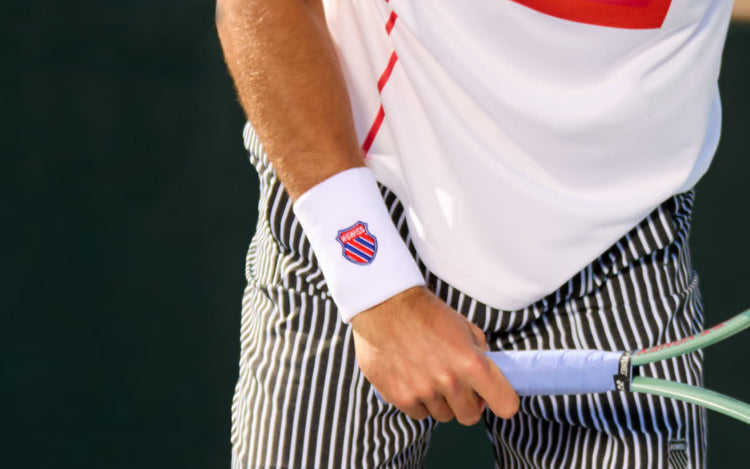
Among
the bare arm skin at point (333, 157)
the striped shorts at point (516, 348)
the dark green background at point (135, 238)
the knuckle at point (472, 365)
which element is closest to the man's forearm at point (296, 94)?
the bare arm skin at point (333, 157)

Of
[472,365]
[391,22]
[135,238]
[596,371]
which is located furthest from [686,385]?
[135,238]

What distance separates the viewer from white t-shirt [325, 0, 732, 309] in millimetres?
1005

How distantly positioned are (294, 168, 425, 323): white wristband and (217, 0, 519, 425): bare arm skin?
0.04 feet

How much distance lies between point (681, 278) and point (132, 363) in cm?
138

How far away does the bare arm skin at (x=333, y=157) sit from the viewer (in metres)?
0.96

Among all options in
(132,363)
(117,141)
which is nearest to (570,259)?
(132,363)

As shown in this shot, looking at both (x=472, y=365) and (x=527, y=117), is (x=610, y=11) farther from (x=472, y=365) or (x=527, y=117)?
(x=472, y=365)

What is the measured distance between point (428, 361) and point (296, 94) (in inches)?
10.7

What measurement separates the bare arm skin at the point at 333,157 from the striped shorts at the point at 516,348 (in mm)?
109

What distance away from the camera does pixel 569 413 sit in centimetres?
111

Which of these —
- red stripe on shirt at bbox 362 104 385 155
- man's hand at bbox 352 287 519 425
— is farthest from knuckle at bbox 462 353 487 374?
red stripe on shirt at bbox 362 104 385 155

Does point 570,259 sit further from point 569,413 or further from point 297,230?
point 297,230

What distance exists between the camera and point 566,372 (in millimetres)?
959

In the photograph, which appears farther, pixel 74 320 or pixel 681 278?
pixel 74 320
